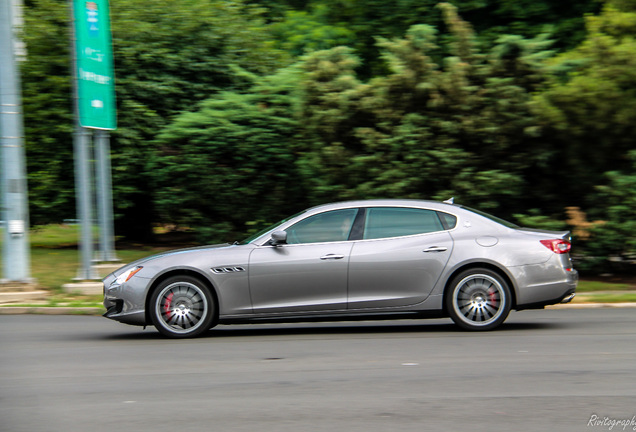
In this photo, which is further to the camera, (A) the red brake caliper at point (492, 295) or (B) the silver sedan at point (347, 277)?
(A) the red brake caliper at point (492, 295)

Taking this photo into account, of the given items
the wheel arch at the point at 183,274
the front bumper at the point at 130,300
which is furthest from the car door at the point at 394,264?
the front bumper at the point at 130,300

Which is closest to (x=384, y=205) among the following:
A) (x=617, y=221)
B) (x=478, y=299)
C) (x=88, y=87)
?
(x=478, y=299)

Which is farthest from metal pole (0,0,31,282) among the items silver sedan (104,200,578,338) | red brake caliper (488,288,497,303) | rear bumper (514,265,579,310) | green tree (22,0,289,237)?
rear bumper (514,265,579,310)

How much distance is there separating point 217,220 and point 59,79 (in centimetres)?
481

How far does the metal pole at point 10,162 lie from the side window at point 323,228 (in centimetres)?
627

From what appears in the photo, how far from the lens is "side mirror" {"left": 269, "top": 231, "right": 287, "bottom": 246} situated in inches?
340

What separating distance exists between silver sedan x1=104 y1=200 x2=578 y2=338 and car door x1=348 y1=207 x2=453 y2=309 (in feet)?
0.04

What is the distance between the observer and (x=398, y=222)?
899 centimetres

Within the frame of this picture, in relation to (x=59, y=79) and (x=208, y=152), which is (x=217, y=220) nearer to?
(x=208, y=152)

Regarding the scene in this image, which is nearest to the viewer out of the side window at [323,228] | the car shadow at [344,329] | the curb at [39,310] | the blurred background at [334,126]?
the side window at [323,228]

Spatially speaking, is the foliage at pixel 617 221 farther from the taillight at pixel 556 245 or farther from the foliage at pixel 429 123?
the taillight at pixel 556 245

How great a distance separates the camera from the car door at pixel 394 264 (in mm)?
8695

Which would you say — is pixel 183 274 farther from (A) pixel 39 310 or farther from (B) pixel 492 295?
(A) pixel 39 310

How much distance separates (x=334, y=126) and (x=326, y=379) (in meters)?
9.03
